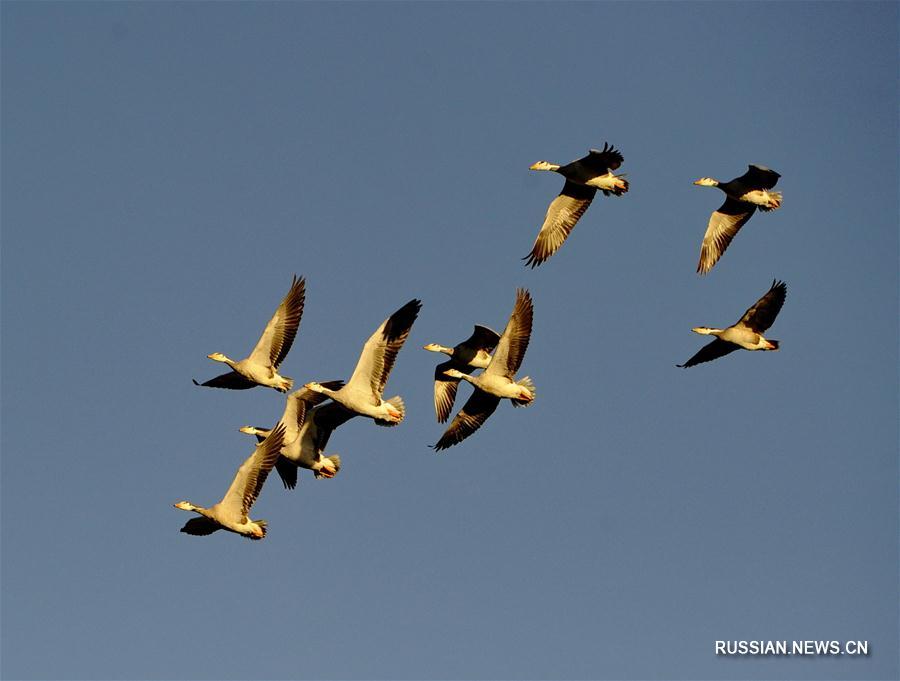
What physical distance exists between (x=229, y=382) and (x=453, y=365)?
5.84 metres

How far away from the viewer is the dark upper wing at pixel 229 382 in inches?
1492

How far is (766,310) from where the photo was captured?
3684 centimetres

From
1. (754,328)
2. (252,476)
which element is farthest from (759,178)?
(252,476)

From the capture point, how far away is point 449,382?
3866 cm

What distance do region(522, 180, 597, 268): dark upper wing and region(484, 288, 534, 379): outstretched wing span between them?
2820 millimetres

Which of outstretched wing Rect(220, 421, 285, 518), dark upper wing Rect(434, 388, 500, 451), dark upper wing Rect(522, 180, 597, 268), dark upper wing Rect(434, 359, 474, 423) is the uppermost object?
dark upper wing Rect(522, 180, 597, 268)

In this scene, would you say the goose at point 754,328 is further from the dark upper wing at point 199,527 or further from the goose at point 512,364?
the dark upper wing at point 199,527

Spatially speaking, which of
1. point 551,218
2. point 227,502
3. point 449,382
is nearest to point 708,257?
point 551,218

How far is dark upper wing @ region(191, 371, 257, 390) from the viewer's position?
37906 mm

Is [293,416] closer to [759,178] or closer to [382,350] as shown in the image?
[382,350]

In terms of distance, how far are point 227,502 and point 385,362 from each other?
4777 mm

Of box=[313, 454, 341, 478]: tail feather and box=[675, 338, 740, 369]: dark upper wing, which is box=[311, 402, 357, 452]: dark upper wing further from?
box=[675, 338, 740, 369]: dark upper wing

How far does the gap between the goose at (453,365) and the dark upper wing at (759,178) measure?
757cm

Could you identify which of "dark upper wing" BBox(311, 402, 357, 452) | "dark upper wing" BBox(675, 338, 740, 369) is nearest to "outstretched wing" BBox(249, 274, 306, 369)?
"dark upper wing" BBox(311, 402, 357, 452)
